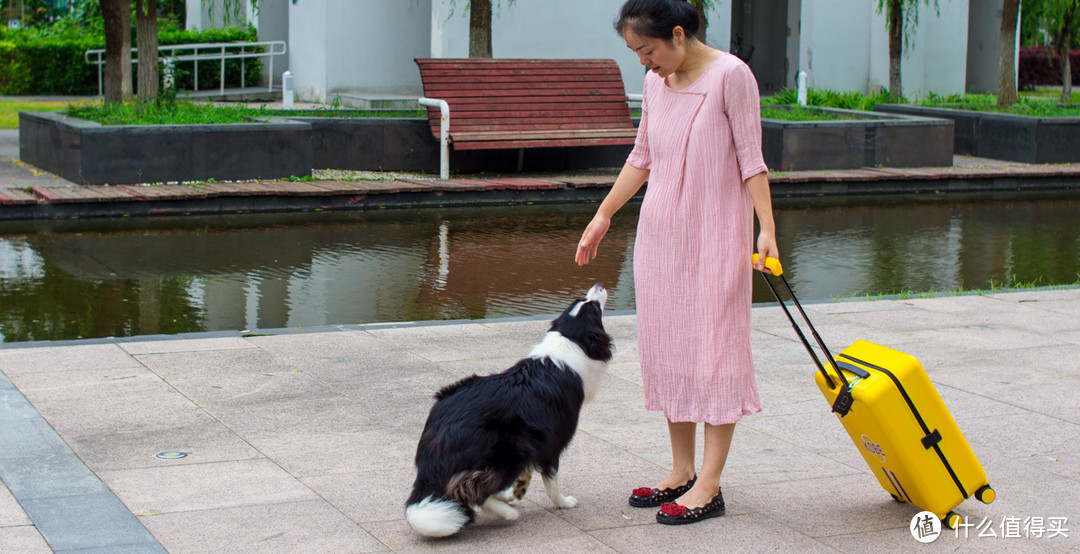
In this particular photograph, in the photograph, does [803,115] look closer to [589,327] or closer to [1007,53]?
[1007,53]

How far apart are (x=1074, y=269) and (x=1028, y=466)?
6.65 metres

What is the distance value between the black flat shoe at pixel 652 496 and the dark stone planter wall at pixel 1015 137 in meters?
16.0

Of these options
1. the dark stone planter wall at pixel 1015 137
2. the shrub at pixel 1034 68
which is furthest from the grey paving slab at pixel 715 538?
the shrub at pixel 1034 68

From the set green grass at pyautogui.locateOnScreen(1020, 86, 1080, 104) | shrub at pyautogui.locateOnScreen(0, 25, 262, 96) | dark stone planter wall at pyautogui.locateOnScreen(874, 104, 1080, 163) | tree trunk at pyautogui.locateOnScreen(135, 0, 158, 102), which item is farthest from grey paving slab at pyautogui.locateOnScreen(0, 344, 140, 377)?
green grass at pyautogui.locateOnScreen(1020, 86, 1080, 104)

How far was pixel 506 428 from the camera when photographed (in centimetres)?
387

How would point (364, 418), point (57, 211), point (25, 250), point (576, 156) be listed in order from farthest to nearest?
point (576, 156)
point (57, 211)
point (25, 250)
point (364, 418)

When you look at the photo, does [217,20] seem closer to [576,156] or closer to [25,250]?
[576,156]

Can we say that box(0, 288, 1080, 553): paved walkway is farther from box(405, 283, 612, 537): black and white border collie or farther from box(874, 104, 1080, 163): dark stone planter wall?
box(874, 104, 1080, 163): dark stone planter wall

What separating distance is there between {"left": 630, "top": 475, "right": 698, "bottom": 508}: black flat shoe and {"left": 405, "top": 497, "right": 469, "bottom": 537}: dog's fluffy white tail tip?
2.63 feet

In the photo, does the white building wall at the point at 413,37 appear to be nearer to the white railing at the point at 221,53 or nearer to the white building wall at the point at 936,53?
the white railing at the point at 221,53

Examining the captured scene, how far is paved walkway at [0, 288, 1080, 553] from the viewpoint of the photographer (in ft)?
13.3

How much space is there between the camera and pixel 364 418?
548cm

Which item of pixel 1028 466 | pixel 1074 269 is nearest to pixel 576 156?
pixel 1074 269

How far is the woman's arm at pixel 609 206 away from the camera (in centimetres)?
438
